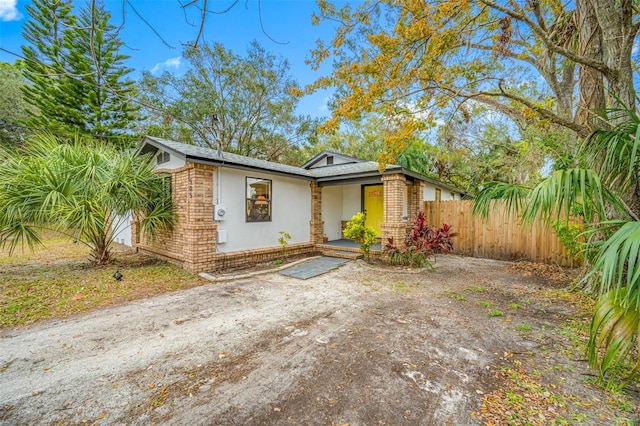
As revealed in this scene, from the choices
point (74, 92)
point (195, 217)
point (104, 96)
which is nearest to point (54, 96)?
point (74, 92)

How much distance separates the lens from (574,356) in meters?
2.92

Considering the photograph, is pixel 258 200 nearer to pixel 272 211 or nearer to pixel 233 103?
pixel 272 211

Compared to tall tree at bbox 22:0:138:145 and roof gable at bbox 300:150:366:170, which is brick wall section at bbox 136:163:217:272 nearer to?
roof gable at bbox 300:150:366:170

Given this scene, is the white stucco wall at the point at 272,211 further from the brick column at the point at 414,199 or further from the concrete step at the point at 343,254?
the brick column at the point at 414,199

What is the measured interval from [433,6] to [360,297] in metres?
5.97

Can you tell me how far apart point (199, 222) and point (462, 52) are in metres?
7.55

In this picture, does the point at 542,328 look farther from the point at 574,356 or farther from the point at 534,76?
the point at 534,76

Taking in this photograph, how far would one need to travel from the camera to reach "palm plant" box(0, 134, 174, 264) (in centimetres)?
545

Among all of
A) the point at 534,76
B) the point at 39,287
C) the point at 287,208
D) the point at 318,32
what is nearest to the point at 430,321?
the point at 287,208

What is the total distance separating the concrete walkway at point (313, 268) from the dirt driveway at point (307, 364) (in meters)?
1.69

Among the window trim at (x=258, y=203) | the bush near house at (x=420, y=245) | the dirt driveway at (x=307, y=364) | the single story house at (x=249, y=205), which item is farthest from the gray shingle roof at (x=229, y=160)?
the dirt driveway at (x=307, y=364)

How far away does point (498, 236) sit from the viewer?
28.1ft

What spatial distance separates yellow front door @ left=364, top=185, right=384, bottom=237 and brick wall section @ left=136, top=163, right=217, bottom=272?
6.10 metres

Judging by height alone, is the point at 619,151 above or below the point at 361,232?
above
